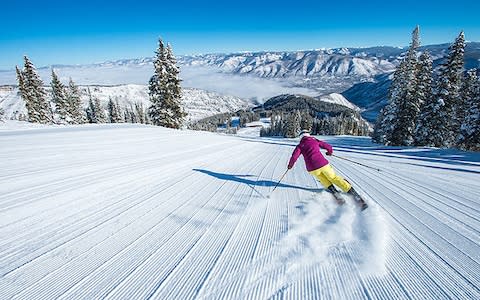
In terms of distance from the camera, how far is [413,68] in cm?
2780

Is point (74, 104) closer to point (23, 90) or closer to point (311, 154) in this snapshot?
point (23, 90)

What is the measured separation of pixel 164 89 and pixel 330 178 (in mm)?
30137

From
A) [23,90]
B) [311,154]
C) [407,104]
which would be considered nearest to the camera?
[311,154]

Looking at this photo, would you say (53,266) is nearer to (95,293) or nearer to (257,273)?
(95,293)

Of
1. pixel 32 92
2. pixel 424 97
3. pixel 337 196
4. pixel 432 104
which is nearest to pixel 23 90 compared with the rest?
pixel 32 92

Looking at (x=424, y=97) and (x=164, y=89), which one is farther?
(x=164, y=89)

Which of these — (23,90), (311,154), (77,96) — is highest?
(23,90)

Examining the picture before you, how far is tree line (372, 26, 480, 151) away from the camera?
77.7ft

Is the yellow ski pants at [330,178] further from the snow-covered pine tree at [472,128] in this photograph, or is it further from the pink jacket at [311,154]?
the snow-covered pine tree at [472,128]

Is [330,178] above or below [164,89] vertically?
below

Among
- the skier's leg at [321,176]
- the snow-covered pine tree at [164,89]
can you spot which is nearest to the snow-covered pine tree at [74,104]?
the snow-covered pine tree at [164,89]

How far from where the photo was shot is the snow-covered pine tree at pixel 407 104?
91.2ft

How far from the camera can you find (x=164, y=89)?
31812 millimetres

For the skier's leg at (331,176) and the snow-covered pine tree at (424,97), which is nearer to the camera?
the skier's leg at (331,176)
